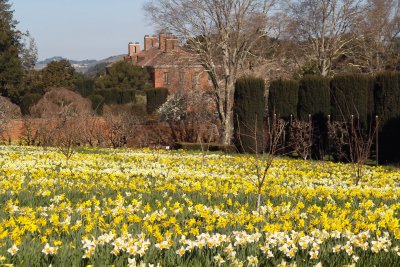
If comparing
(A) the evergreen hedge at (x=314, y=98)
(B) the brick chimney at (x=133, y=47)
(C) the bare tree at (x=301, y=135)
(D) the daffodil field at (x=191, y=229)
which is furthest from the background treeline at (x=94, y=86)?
(D) the daffodil field at (x=191, y=229)

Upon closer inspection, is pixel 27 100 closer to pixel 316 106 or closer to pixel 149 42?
pixel 316 106

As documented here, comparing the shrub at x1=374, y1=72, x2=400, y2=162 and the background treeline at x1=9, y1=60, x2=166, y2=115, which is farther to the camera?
the background treeline at x1=9, y1=60, x2=166, y2=115

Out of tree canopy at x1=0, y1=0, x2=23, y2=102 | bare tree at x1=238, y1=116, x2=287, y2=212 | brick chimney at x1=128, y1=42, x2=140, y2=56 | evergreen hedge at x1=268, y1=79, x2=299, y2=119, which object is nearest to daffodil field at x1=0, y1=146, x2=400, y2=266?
bare tree at x1=238, y1=116, x2=287, y2=212

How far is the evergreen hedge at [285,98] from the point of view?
24.4m

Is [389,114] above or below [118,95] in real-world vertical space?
Result: below

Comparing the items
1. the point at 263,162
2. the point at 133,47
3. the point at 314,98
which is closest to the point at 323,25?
the point at 314,98

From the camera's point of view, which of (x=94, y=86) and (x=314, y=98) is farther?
(x=94, y=86)

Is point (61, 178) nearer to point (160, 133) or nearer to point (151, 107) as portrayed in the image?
point (160, 133)

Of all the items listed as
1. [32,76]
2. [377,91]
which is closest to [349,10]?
[377,91]

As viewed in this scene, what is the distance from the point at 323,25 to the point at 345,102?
2593 centimetres

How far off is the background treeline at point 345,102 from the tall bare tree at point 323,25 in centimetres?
2070

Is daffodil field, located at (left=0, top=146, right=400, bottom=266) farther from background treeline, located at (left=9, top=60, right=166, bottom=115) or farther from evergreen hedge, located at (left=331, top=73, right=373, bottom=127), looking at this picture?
background treeline, located at (left=9, top=60, right=166, bottom=115)

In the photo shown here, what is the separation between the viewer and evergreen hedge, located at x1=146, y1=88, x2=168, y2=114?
173 feet

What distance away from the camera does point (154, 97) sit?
53.2 meters
